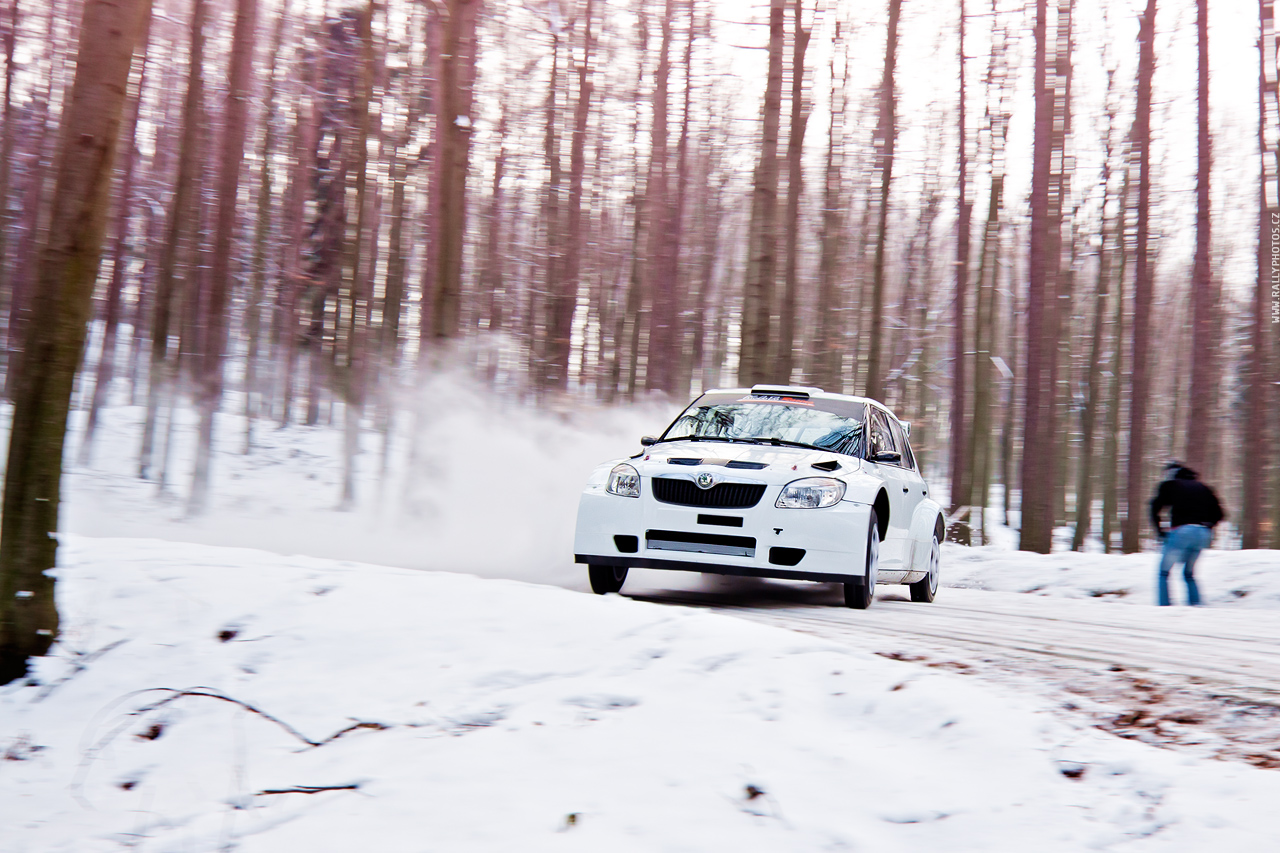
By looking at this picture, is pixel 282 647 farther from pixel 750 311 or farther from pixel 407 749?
pixel 750 311

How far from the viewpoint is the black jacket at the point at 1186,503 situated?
12523 millimetres

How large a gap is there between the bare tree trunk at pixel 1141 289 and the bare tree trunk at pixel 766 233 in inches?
295

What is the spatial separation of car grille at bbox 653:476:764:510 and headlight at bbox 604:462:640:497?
152 mm

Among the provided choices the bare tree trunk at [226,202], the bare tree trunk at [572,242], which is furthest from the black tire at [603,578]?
the bare tree trunk at [572,242]

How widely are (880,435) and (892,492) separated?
2.64ft

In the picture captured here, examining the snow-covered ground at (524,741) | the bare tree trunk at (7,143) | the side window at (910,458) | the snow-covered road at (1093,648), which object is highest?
the bare tree trunk at (7,143)

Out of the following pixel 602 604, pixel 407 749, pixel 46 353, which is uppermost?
pixel 46 353

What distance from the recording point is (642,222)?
2681cm

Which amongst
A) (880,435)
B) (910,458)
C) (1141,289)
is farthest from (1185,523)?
(1141,289)

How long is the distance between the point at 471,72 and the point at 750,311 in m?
5.13

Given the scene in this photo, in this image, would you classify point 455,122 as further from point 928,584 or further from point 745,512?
point 745,512

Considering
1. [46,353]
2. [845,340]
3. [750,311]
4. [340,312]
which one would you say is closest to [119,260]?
[340,312]

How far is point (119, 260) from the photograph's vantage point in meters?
21.6

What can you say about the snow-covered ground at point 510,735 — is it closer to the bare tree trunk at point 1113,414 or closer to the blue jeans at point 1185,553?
the blue jeans at point 1185,553
